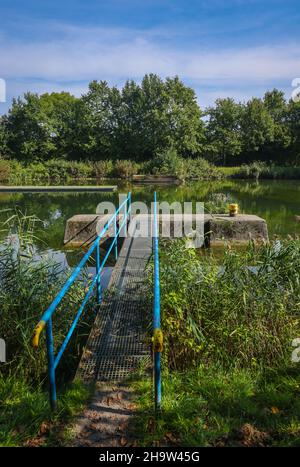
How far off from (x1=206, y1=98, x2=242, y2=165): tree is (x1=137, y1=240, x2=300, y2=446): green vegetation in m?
31.6

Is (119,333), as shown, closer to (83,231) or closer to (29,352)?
(29,352)

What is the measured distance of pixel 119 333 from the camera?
3203 millimetres

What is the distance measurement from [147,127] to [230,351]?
1247 inches

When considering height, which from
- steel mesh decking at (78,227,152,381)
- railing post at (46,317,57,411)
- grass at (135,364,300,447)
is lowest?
grass at (135,364,300,447)

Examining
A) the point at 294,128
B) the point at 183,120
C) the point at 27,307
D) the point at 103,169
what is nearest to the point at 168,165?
the point at 103,169

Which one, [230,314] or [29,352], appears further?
[230,314]

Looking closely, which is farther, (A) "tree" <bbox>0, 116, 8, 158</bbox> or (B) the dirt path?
(A) "tree" <bbox>0, 116, 8, 158</bbox>

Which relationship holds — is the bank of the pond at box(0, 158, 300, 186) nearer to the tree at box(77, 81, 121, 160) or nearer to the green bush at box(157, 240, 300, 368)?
the tree at box(77, 81, 121, 160)

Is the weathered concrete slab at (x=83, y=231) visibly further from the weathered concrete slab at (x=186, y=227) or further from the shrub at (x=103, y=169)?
the shrub at (x=103, y=169)

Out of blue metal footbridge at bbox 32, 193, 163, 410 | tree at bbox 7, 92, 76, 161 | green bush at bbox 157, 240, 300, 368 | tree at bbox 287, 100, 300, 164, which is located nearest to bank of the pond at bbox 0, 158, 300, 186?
tree at bbox 7, 92, 76, 161

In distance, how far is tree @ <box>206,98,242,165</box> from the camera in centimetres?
3394

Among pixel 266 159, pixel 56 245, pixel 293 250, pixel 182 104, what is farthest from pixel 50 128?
pixel 293 250

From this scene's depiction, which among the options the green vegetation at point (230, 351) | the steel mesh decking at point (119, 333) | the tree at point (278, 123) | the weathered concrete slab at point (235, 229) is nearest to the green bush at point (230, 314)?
the green vegetation at point (230, 351)
